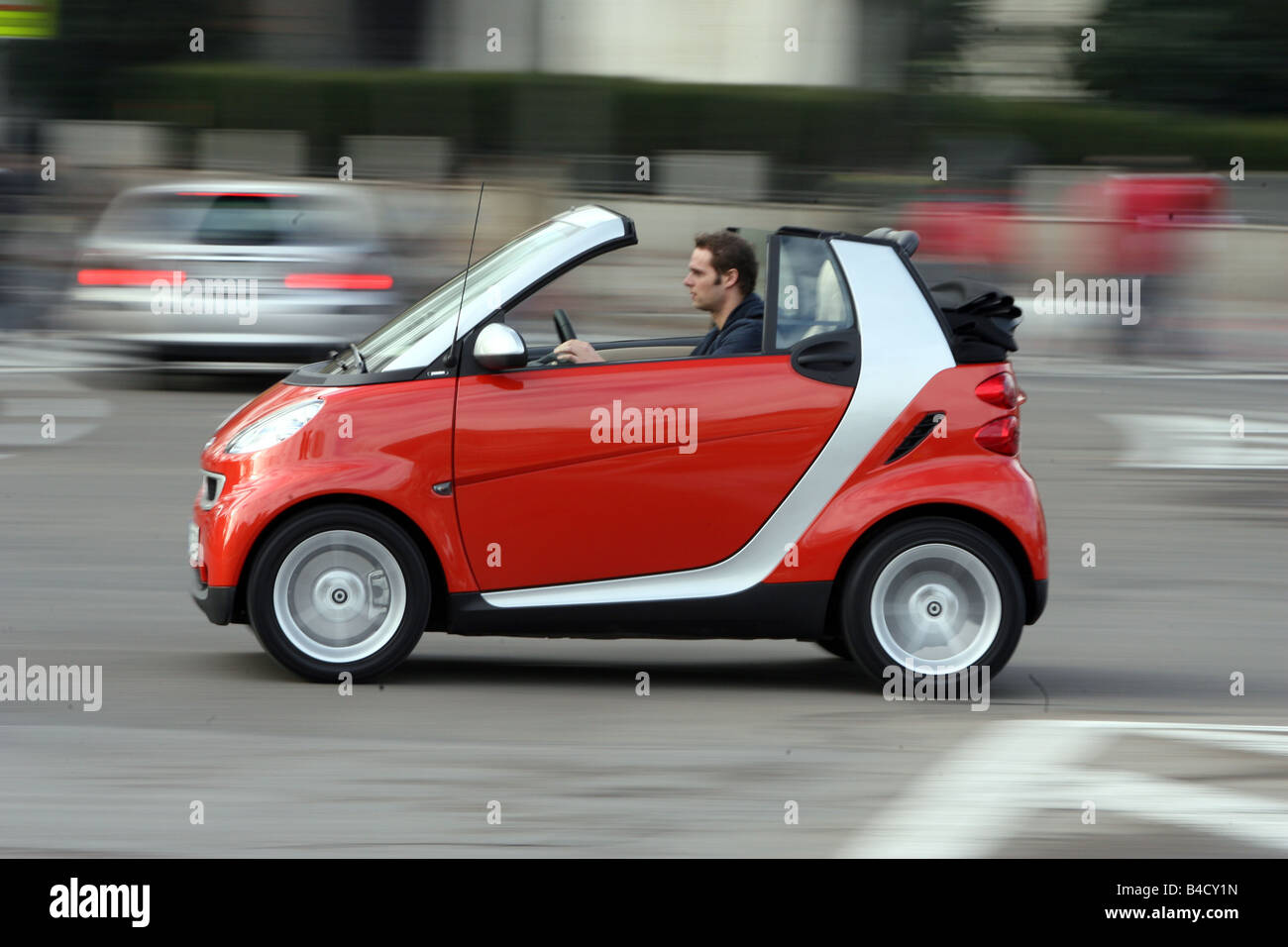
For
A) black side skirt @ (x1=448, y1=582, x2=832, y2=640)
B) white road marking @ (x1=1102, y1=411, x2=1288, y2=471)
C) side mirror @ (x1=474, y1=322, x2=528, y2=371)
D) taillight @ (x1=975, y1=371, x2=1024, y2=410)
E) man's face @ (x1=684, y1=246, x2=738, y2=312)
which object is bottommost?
black side skirt @ (x1=448, y1=582, x2=832, y2=640)

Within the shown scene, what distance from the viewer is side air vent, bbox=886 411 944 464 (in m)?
6.90

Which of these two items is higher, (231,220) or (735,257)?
(231,220)

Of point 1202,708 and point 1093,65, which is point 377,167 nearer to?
point 1093,65

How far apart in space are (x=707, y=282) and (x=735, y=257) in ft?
0.45

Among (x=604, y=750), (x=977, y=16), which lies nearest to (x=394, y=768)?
(x=604, y=750)

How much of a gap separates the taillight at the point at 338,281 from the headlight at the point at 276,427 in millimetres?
8909

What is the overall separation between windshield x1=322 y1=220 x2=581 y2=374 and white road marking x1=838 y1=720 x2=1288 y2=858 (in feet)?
7.62

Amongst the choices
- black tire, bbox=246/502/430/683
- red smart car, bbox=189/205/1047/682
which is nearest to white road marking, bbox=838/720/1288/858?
red smart car, bbox=189/205/1047/682

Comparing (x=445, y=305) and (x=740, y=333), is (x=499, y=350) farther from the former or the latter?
(x=740, y=333)

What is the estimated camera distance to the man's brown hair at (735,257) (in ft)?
23.3

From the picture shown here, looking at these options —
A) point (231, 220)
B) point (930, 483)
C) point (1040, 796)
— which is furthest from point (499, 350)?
point (231, 220)

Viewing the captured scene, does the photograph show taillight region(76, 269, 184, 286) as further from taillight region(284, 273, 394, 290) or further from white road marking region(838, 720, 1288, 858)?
white road marking region(838, 720, 1288, 858)

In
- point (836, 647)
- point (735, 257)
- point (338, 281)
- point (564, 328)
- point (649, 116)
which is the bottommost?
point (836, 647)

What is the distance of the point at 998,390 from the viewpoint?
6.93 meters
